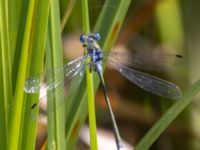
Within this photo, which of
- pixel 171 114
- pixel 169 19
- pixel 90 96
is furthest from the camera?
pixel 169 19

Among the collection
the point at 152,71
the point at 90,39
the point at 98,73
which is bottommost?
the point at 152,71

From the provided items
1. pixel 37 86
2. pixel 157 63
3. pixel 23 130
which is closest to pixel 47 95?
pixel 37 86

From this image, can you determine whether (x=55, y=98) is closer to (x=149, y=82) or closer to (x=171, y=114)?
(x=171, y=114)

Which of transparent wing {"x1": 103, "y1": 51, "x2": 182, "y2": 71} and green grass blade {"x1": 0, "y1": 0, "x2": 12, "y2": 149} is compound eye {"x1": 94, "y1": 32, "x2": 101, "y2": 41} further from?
green grass blade {"x1": 0, "y1": 0, "x2": 12, "y2": 149}

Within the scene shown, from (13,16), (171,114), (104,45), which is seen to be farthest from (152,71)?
(171,114)

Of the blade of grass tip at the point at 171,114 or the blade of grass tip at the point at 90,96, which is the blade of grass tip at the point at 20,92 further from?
the blade of grass tip at the point at 171,114

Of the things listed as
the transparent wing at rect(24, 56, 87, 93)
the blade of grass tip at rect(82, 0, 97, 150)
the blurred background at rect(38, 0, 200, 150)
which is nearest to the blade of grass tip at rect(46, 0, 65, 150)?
the transparent wing at rect(24, 56, 87, 93)
